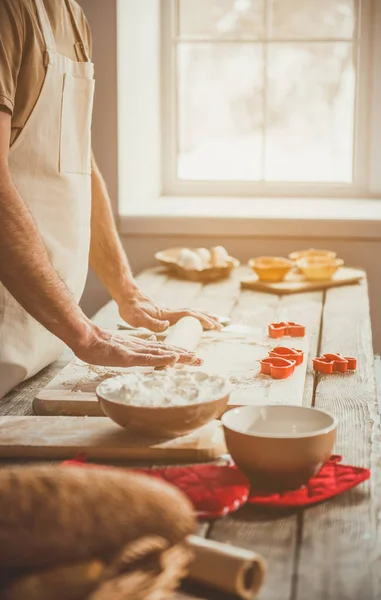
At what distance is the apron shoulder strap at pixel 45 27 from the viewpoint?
1.65 metres

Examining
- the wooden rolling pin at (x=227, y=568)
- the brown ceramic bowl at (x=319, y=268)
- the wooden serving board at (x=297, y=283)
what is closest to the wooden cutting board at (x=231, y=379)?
the wooden rolling pin at (x=227, y=568)

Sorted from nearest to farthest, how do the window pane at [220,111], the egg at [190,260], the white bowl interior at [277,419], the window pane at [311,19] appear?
1. the white bowl interior at [277,419]
2. the egg at [190,260]
3. the window pane at [311,19]
4. the window pane at [220,111]

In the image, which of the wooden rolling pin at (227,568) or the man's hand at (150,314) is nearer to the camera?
the wooden rolling pin at (227,568)

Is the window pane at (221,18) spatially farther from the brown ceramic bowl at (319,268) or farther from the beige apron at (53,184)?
the beige apron at (53,184)

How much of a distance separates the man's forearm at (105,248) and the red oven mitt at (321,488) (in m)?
1.05

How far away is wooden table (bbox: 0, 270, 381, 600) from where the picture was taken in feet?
2.93

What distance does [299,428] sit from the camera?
1148mm

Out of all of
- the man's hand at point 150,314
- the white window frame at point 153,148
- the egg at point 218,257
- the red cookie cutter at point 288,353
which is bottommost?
the red cookie cutter at point 288,353

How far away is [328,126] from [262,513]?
273cm

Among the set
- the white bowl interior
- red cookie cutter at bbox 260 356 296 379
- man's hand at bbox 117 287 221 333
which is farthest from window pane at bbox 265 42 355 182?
the white bowl interior

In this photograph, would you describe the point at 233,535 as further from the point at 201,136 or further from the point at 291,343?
the point at 201,136

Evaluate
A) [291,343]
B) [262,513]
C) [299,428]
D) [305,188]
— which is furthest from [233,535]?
[305,188]

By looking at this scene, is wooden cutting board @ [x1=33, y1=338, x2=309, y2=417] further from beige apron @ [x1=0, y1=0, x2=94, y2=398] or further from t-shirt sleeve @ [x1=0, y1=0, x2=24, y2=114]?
t-shirt sleeve @ [x1=0, y1=0, x2=24, y2=114]

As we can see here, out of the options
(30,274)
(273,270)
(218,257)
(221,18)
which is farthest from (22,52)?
(221,18)
